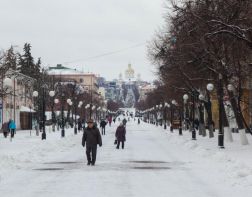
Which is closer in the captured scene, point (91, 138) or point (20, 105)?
point (91, 138)

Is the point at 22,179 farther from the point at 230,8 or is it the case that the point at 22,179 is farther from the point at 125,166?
the point at 230,8

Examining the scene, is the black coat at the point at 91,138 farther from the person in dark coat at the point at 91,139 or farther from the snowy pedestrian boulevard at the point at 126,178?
the snowy pedestrian boulevard at the point at 126,178

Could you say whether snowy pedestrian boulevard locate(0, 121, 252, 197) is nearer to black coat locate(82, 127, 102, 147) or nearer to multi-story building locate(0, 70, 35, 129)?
black coat locate(82, 127, 102, 147)

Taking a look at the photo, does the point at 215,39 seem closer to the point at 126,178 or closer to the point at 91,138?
the point at 91,138

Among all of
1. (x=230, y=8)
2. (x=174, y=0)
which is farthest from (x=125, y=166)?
(x=174, y=0)

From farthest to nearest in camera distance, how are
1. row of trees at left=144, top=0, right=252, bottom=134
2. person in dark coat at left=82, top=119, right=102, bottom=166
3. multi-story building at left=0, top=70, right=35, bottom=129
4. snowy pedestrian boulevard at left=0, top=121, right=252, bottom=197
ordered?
multi-story building at left=0, top=70, right=35, bottom=129
row of trees at left=144, top=0, right=252, bottom=134
person in dark coat at left=82, top=119, right=102, bottom=166
snowy pedestrian boulevard at left=0, top=121, right=252, bottom=197

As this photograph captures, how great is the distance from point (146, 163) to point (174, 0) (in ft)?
45.4

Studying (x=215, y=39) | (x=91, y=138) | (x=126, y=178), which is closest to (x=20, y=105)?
(x=215, y=39)

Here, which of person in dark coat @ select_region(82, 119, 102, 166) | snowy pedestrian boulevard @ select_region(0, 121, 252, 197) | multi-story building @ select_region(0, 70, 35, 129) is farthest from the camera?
multi-story building @ select_region(0, 70, 35, 129)

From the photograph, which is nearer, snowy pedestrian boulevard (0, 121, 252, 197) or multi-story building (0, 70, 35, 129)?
snowy pedestrian boulevard (0, 121, 252, 197)

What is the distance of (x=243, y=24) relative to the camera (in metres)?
28.7

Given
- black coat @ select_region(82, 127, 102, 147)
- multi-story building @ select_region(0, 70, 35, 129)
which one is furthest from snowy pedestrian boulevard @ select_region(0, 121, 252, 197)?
multi-story building @ select_region(0, 70, 35, 129)

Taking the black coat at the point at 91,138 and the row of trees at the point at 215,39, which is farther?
the row of trees at the point at 215,39

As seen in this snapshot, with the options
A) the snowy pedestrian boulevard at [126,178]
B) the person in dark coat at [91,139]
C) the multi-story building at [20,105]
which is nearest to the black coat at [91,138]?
the person in dark coat at [91,139]
